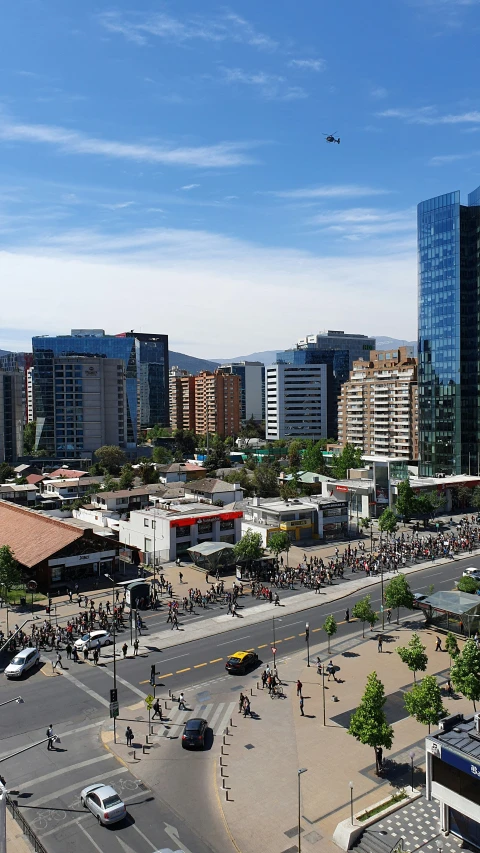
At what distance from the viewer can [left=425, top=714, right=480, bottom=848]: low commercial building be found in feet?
68.0

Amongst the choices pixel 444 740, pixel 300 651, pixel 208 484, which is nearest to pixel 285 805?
pixel 444 740

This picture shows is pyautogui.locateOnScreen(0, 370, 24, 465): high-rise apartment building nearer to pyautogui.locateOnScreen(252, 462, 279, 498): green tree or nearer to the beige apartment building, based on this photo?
pyautogui.locateOnScreen(252, 462, 279, 498): green tree

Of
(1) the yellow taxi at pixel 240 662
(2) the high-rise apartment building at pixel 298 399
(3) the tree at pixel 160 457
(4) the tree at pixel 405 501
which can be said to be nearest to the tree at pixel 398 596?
(1) the yellow taxi at pixel 240 662

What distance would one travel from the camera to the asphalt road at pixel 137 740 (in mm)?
22578

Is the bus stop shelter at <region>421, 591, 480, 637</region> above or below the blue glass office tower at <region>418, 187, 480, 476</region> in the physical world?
below

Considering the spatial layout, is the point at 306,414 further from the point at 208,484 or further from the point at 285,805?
the point at 285,805

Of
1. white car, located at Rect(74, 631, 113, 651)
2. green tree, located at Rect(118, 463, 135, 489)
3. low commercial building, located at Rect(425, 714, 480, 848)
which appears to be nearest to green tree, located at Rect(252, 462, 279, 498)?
green tree, located at Rect(118, 463, 135, 489)

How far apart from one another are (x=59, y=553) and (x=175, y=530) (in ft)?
43.5

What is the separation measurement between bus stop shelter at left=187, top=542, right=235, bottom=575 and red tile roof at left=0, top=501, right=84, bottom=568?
11.3 metres

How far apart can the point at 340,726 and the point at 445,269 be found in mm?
104145

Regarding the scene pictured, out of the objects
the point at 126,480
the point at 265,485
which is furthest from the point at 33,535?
the point at 126,480

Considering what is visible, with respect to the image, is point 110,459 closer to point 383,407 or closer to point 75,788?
point 383,407

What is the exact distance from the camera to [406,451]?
465 ft

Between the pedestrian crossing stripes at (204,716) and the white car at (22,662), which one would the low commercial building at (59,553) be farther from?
the pedestrian crossing stripes at (204,716)
